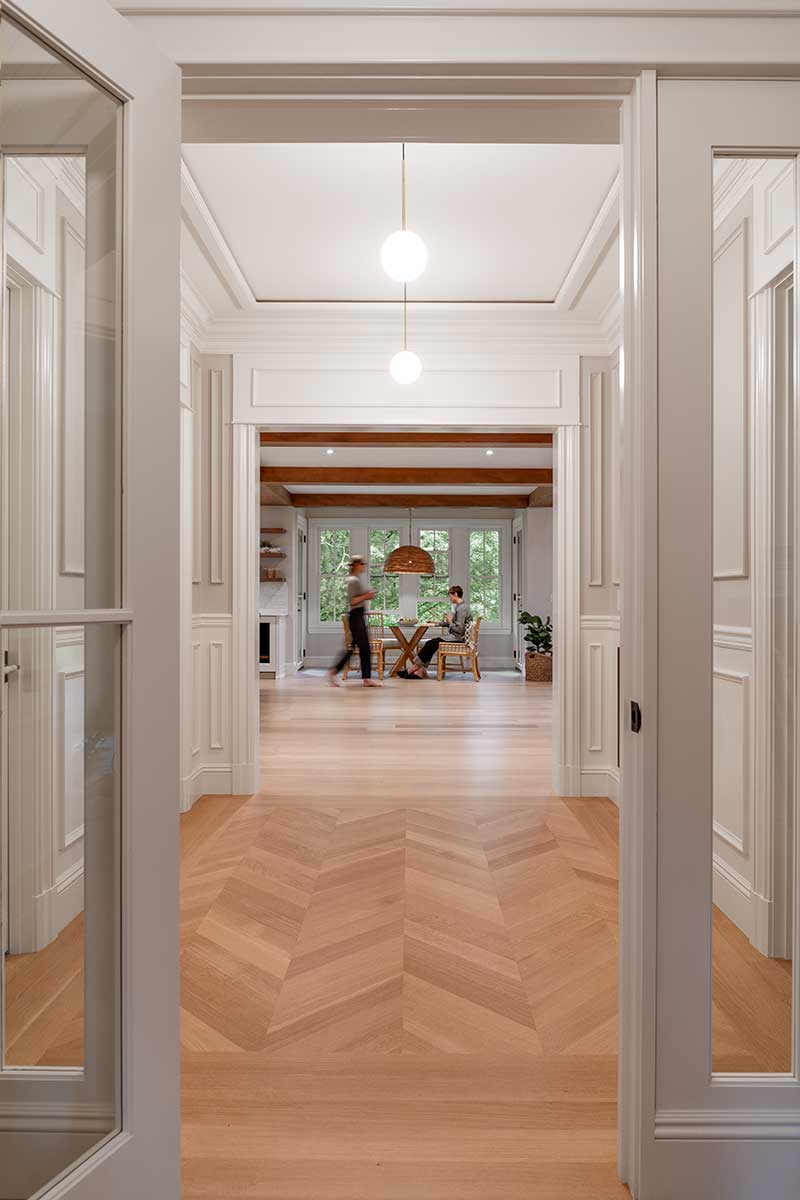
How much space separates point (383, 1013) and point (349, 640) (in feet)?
25.2

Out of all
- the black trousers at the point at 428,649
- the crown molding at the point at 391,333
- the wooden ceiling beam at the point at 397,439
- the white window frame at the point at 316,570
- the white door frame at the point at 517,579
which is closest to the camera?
the crown molding at the point at 391,333

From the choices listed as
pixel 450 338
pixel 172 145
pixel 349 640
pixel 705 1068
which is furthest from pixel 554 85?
pixel 349 640

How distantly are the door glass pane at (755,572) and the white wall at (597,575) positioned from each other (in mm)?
2903

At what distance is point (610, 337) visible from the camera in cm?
427

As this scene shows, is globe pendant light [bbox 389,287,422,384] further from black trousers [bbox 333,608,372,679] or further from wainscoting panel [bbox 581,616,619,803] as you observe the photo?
black trousers [bbox 333,608,372,679]

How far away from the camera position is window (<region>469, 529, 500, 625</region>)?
12031 mm

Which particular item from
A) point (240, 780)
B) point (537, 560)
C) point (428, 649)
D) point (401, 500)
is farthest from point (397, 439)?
point (537, 560)

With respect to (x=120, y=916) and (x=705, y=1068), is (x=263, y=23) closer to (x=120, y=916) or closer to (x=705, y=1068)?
(x=120, y=916)

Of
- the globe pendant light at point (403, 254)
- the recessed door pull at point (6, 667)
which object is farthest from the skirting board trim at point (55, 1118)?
the globe pendant light at point (403, 254)

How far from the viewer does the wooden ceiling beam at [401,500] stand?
11.1 metres

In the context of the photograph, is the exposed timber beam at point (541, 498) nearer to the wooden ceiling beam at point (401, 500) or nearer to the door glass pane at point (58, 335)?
the wooden ceiling beam at point (401, 500)

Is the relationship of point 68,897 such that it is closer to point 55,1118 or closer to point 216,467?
point 55,1118

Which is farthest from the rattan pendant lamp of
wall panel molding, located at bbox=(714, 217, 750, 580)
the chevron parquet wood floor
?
wall panel molding, located at bbox=(714, 217, 750, 580)

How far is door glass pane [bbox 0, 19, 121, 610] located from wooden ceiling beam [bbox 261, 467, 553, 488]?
26.4 ft
